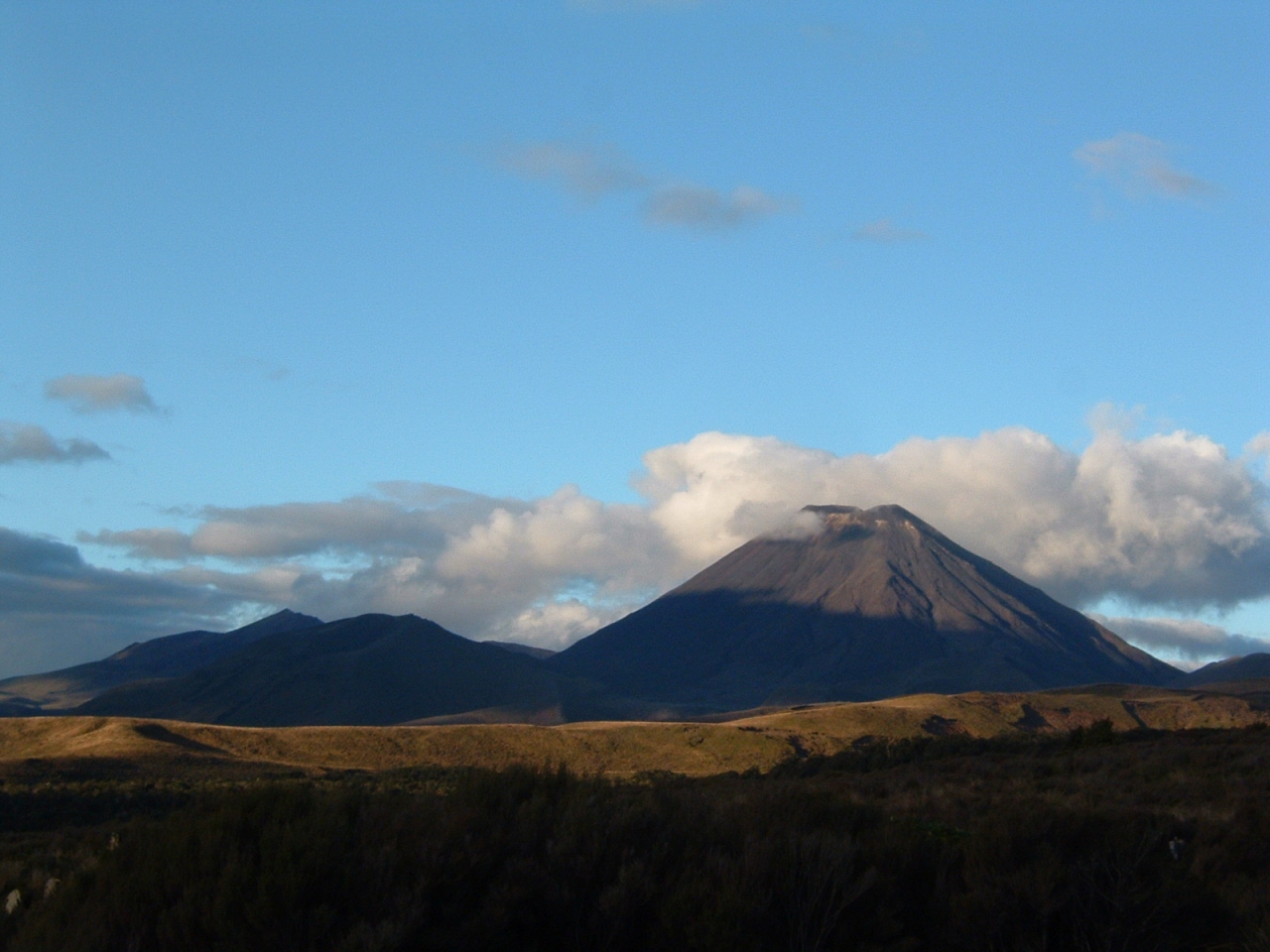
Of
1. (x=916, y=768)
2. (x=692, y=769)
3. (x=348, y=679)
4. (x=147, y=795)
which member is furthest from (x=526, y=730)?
(x=348, y=679)

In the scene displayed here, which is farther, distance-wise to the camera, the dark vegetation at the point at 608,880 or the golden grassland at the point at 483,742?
the golden grassland at the point at 483,742

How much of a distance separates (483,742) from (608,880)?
6184 cm

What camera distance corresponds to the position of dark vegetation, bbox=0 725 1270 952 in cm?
883

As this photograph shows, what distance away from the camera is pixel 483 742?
69938 mm

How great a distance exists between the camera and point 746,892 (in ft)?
31.4

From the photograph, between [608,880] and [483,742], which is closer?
[608,880]

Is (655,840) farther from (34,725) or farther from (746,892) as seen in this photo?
(34,725)

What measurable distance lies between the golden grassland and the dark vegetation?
40.9 metres

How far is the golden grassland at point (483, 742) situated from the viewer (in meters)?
58.8

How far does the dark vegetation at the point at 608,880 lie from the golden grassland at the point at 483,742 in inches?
1612

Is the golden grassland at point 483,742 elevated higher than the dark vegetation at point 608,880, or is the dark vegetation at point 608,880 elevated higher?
the dark vegetation at point 608,880

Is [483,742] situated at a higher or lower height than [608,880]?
lower

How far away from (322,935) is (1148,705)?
99.7 m

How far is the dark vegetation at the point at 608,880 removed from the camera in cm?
883
